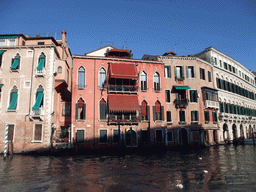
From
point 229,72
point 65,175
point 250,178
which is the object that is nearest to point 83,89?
point 65,175

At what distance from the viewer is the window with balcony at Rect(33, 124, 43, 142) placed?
21734 mm

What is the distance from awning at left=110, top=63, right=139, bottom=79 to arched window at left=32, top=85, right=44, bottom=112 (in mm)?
8544

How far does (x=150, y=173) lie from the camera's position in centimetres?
1095

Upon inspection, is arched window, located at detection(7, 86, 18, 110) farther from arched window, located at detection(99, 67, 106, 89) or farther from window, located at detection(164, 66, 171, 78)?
window, located at detection(164, 66, 171, 78)

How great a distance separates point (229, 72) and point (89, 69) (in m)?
27.0

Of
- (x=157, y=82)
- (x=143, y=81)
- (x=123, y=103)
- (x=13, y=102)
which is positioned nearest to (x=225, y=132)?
(x=157, y=82)

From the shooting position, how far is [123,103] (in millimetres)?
24281

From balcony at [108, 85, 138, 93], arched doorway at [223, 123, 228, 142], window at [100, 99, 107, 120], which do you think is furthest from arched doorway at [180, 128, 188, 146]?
window at [100, 99, 107, 120]

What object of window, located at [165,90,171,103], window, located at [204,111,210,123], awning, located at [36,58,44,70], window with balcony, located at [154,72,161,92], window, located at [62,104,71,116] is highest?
awning, located at [36,58,44,70]

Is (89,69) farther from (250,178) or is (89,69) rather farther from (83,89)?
(250,178)

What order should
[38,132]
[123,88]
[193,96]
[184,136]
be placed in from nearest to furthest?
[38,132] < [123,88] < [184,136] < [193,96]

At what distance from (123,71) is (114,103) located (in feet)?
14.3

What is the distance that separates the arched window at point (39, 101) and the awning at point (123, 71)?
8544 millimetres

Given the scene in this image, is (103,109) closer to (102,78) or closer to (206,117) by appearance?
(102,78)
